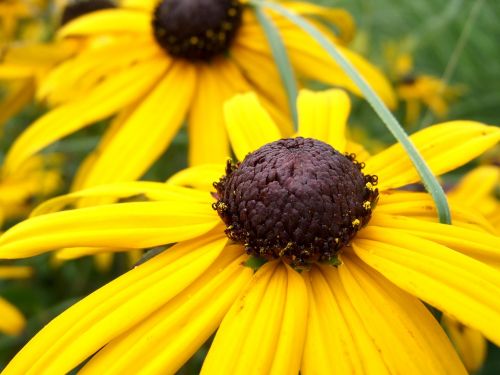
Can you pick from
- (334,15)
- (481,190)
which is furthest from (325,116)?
(334,15)

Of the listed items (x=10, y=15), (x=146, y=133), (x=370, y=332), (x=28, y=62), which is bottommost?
(x=370, y=332)

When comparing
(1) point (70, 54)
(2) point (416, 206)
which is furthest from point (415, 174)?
(1) point (70, 54)

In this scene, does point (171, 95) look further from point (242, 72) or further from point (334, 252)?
point (334, 252)

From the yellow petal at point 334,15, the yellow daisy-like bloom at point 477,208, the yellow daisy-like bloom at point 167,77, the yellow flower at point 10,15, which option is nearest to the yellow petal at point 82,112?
the yellow daisy-like bloom at point 167,77

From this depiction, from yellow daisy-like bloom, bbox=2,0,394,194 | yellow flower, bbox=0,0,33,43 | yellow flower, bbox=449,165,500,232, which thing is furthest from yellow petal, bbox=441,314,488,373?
yellow flower, bbox=0,0,33,43

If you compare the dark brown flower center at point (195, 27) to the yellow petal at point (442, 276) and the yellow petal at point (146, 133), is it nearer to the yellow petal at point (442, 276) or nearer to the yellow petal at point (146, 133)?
the yellow petal at point (146, 133)

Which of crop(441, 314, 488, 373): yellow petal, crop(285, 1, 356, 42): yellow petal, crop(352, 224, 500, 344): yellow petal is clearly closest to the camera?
crop(352, 224, 500, 344): yellow petal

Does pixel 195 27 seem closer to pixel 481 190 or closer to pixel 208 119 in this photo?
pixel 208 119

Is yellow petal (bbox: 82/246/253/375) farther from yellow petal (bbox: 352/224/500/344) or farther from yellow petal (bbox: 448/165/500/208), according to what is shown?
yellow petal (bbox: 448/165/500/208)
